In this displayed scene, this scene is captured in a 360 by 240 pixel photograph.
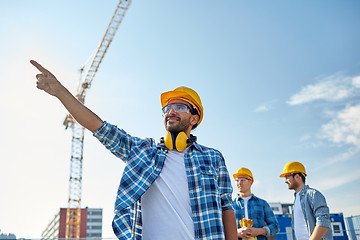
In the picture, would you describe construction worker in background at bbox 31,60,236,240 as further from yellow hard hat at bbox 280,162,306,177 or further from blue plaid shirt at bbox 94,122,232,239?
yellow hard hat at bbox 280,162,306,177

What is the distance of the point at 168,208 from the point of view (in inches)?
112

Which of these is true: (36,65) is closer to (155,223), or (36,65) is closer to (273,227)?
(155,223)

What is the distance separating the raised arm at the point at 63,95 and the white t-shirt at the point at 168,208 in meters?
0.69

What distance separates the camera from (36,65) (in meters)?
2.83

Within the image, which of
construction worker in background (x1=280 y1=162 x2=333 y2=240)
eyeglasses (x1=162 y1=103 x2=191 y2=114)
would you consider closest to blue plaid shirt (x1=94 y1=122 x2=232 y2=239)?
eyeglasses (x1=162 y1=103 x2=191 y2=114)

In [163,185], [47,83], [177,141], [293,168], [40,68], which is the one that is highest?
[293,168]

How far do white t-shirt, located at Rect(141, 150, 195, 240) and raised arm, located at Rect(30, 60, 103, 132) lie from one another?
0.69 metres

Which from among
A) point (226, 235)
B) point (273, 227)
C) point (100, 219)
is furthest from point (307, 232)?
point (100, 219)

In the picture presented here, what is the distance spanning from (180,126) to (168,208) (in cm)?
80

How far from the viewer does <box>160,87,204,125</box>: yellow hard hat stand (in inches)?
137

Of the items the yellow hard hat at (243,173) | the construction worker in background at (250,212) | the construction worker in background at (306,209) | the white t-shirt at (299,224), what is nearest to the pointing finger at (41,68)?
the construction worker in background at (250,212)

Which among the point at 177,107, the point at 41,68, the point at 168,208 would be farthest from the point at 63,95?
the point at 168,208

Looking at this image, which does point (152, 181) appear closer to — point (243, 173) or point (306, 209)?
point (306, 209)

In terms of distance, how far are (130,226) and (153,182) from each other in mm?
394
